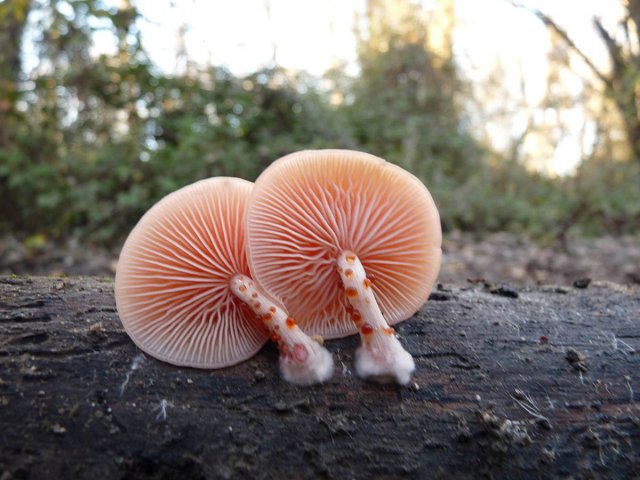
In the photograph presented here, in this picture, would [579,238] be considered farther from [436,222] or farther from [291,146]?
[436,222]

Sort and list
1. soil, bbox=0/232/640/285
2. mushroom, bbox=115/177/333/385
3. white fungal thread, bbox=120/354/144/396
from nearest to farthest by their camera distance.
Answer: white fungal thread, bbox=120/354/144/396, mushroom, bbox=115/177/333/385, soil, bbox=0/232/640/285

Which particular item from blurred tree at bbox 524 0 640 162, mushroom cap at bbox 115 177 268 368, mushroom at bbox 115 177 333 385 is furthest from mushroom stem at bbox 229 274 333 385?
blurred tree at bbox 524 0 640 162

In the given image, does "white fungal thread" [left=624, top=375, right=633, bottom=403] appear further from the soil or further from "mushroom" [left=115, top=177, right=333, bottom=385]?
the soil

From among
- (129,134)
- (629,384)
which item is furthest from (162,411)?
(129,134)

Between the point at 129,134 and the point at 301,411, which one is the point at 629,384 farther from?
the point at 129,134

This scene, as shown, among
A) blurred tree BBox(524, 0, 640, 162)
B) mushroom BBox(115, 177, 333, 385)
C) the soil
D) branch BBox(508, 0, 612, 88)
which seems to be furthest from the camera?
blurred tree BBox(524, 0, 640, 162)

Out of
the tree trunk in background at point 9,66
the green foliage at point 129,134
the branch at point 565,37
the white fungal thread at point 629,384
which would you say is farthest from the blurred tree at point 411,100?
the white fungal thread at point 629,384

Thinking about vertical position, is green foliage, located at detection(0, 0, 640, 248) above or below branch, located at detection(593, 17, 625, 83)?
below

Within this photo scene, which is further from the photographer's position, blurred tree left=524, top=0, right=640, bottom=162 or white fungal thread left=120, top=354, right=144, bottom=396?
blurred tree left=524, top=0, right=640, bottom=162
